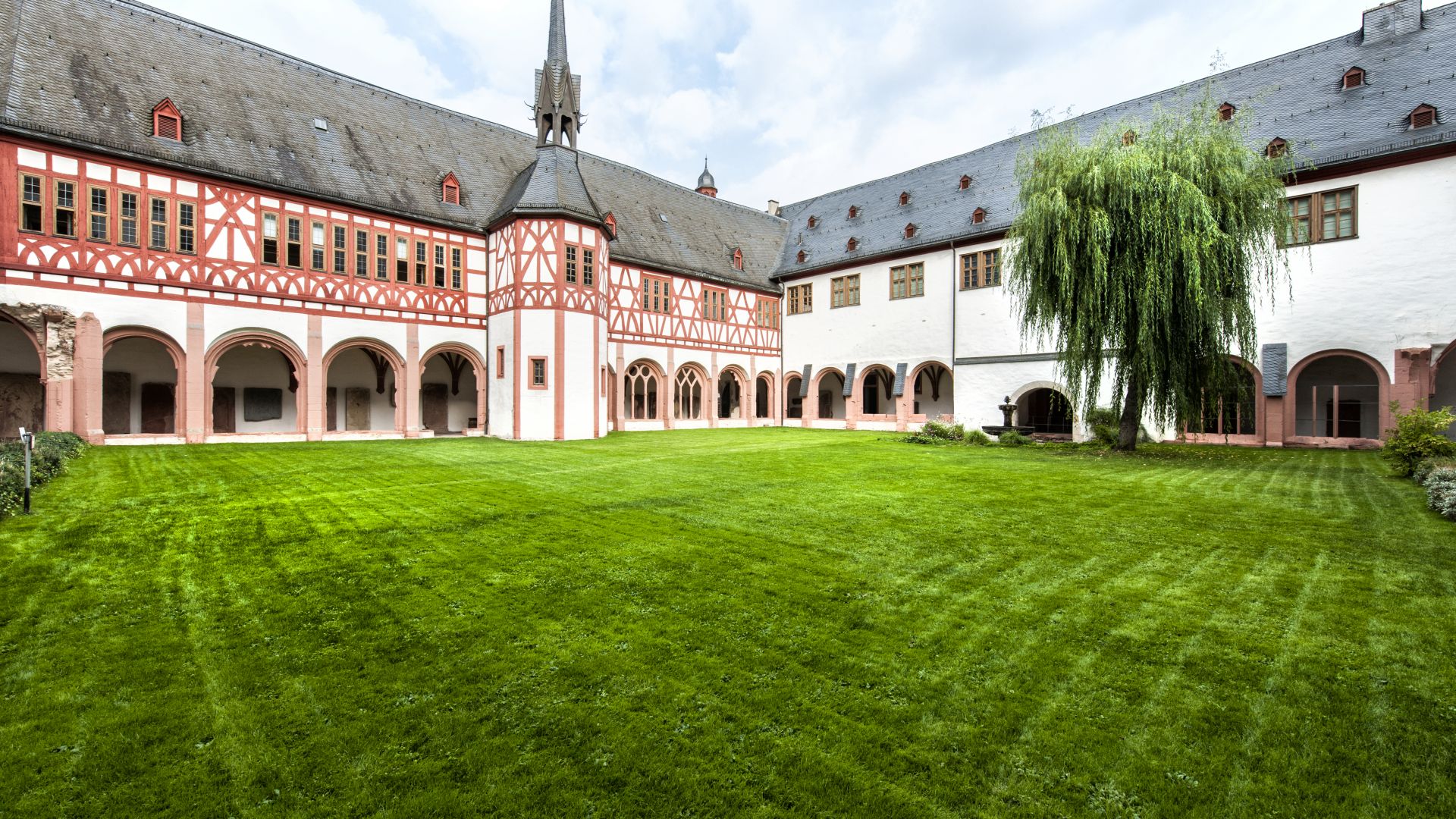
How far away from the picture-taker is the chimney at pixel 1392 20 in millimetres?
17812

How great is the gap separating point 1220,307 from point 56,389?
2503 cm

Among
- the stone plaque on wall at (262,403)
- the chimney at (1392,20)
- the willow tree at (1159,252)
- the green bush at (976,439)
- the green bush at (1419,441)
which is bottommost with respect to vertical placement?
the green bush at (976,439)

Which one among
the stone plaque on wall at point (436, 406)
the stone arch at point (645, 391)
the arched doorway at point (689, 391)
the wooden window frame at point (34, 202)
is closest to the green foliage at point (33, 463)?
the wooden window frame at point (34, 202)

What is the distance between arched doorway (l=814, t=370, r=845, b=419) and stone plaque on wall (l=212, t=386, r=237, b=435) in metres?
23.3

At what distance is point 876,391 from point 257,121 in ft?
80.7

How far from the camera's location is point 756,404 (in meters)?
30.4

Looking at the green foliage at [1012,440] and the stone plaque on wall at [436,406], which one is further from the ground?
the stone plaque on wall at [436,406]

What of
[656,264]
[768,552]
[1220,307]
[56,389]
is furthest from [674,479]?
[656,264]

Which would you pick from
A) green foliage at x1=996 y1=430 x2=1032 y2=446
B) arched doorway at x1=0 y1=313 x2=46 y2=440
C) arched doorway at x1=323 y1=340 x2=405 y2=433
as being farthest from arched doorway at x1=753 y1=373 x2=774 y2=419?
arched doorway at x1=0 y1=313 x2=46 y2=440

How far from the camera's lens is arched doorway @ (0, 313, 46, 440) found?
1598cm

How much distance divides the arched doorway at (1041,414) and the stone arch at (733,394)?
11.5 meters

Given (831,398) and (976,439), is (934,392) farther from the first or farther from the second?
(976,439)

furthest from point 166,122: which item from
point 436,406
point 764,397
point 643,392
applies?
point 764,397

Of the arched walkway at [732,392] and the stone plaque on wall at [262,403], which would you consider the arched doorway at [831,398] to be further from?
the stone plaque on wall at [262,403]
